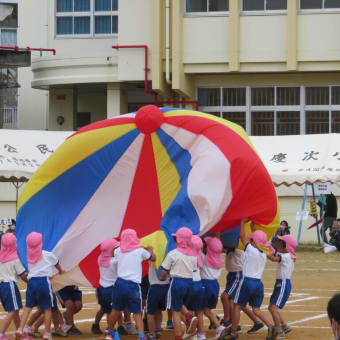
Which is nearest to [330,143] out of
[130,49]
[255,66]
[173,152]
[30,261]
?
[255,66]

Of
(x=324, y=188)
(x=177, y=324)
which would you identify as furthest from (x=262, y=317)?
(x=324, y=188)

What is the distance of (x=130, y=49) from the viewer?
1207 inches

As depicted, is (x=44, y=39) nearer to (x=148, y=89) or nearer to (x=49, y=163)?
(x=148, y=89)

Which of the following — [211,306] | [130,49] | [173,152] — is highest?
[130,49]

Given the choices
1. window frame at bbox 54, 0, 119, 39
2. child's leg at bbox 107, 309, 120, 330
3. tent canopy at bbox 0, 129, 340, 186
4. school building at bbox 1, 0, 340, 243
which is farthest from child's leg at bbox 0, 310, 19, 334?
window frame at bbox 54, 0, 119, 39

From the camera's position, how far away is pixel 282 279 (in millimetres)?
12711

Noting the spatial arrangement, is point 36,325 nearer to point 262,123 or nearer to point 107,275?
point 107,275

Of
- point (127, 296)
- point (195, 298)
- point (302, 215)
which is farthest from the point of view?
point (302, 215)

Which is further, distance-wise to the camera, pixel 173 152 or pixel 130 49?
pixel 130 49

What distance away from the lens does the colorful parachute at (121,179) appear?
13.0 m

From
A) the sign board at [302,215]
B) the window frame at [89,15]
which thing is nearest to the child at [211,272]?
the sign board at [302,215]

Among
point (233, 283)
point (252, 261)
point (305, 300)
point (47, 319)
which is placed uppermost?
point (252, 261)

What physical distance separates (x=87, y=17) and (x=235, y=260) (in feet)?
73.3

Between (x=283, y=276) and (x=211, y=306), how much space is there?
1.03 m
